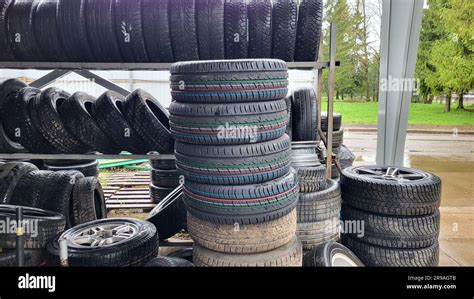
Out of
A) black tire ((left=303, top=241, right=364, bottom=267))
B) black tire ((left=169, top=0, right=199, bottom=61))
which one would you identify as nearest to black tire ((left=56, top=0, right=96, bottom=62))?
black tire ((left=169, top=0, right=199, bottom=61))

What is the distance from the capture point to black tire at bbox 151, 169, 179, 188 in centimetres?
494

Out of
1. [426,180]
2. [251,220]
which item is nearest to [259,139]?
[251,220]

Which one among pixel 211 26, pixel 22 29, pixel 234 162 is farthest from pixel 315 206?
pixel 22 29

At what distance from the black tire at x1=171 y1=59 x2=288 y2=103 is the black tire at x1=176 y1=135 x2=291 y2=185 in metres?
0.36

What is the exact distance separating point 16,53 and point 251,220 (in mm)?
3110

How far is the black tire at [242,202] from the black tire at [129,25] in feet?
5.76

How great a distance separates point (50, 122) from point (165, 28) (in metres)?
1.56

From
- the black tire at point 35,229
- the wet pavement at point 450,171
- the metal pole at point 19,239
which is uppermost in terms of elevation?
the metal pole at point 19,239

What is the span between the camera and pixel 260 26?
3457 millimetres

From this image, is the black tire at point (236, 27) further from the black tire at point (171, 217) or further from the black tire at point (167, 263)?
the black tire at point (167, 263)

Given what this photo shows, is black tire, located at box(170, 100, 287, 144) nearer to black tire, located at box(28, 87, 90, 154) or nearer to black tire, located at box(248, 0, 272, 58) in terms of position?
black tire, located at box(248, 0, 272, 58)

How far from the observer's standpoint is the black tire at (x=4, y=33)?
3.60 meters

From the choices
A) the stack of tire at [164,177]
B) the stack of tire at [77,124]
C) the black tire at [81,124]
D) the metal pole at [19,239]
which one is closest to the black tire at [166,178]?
the stack of tire at [164,177]

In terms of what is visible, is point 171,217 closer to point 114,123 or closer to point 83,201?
point 83,201
